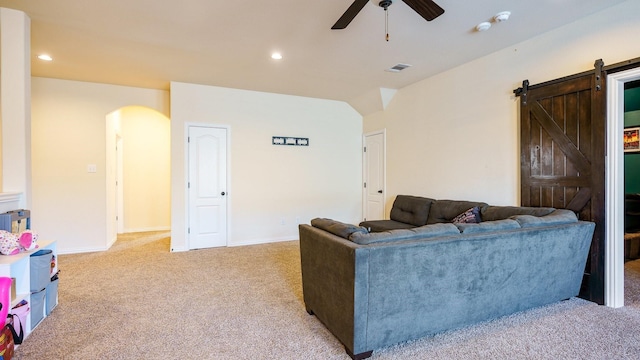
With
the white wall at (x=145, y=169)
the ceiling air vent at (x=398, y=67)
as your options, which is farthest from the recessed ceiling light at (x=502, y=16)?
the white wall at (x=145, y=169)

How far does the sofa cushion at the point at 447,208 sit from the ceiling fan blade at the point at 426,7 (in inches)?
86.6

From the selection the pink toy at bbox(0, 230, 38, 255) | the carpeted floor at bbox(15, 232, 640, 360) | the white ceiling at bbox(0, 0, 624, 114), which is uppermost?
the white ceiling at bbox(0, 0, 624, 114)

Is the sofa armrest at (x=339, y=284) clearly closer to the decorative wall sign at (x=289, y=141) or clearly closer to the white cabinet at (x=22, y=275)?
the white cabinet at (x=22, y=275)

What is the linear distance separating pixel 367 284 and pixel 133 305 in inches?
88.5

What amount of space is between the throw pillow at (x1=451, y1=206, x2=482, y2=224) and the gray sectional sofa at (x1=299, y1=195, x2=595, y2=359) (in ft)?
2.44

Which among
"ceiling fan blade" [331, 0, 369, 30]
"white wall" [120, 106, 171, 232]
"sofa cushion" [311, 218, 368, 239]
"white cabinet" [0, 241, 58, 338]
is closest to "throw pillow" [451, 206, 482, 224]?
"sofa cushion" [311, 218, 368, 239]

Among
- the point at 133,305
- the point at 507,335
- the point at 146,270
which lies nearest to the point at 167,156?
the point at 146,270

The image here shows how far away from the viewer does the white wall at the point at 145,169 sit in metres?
6.25

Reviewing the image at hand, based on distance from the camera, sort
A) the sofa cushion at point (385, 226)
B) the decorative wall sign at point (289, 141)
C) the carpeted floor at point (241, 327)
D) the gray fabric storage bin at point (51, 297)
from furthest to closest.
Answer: the decorative wall sign at point (289, 141)
the sofa cushion at point (385, 226)
the gray fabric storage bin at point (51, 297)
the carpeted floor at point (241, 327)

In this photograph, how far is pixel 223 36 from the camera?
10.2ft

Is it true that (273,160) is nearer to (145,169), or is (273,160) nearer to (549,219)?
(145,169)

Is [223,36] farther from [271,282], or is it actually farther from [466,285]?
[466,285]

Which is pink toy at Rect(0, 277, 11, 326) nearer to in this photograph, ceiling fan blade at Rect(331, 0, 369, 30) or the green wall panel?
ceiling fan blade at Rect(331, 0, 369, 30)

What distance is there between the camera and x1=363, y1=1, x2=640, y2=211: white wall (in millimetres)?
2734
